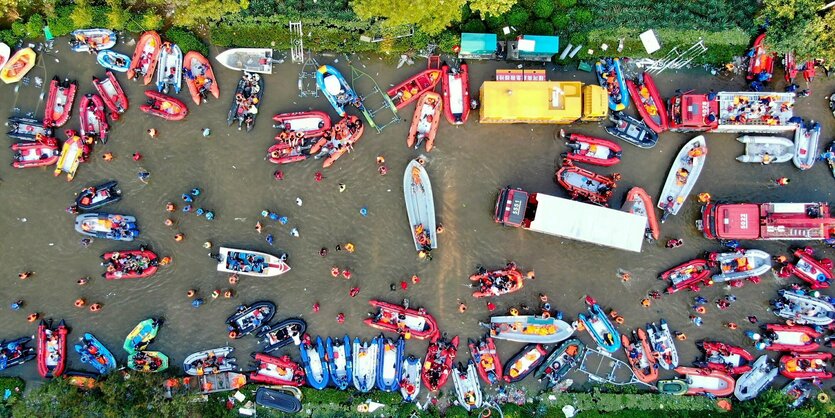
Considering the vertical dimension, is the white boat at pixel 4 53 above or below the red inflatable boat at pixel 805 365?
above

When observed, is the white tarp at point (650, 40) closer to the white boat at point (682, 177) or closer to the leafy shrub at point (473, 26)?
the white boat at point (682, 177)

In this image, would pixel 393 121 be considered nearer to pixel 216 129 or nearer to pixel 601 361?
pixel 216 129

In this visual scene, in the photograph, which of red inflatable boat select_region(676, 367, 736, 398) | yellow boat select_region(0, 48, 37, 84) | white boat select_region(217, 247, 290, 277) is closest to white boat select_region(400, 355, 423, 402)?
white boat select_region(217, 247, 290, 277)

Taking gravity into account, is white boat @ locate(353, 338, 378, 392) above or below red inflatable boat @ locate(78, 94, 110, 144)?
below

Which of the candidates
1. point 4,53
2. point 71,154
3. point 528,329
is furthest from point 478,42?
point 4,53

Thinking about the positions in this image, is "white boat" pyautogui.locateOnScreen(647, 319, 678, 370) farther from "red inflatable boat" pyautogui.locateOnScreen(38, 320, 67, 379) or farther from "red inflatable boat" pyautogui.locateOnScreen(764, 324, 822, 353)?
"red inflatable boat" pyautogui.locateOnScreen(38, 320, 67, 379)

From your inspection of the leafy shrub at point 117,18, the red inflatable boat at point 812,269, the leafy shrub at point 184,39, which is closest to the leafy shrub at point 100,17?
the leafy shrub at point 117,18
